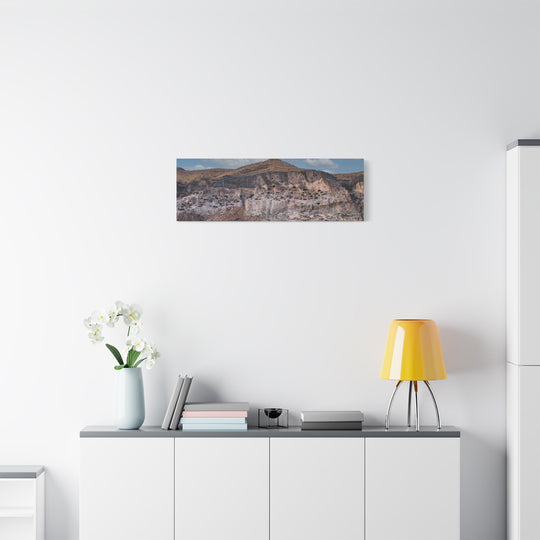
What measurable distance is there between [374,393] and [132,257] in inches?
49.5

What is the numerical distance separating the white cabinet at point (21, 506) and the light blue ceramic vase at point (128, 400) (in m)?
0.45

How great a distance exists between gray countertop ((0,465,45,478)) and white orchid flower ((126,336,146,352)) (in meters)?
0.68

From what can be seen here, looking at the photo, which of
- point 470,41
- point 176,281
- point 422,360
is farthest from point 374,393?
point 470,41

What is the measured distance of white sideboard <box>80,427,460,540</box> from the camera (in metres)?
2.66

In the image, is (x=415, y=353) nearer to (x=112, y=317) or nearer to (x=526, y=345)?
(x=526, y=345)

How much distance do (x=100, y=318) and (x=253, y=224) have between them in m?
0.79

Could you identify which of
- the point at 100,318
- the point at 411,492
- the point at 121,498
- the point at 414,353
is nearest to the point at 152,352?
the point at 100,318

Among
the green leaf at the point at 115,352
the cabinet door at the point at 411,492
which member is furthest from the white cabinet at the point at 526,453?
the green leaf at the point at 115,352

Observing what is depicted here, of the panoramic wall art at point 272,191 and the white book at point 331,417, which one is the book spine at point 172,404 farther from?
the panoramic wall art at point 272,191

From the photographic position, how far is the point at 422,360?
2.63 meters

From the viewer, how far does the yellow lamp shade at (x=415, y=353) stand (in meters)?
2.62

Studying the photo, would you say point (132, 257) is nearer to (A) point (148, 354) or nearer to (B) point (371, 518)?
(A) point (148, 354)

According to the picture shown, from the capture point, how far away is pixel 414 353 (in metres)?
2.63

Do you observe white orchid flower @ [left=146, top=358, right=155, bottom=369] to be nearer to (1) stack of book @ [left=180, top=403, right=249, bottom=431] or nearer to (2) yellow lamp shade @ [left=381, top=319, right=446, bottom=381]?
(1) stack of book @ [left=180, top=403, right=249, bottom=431]
